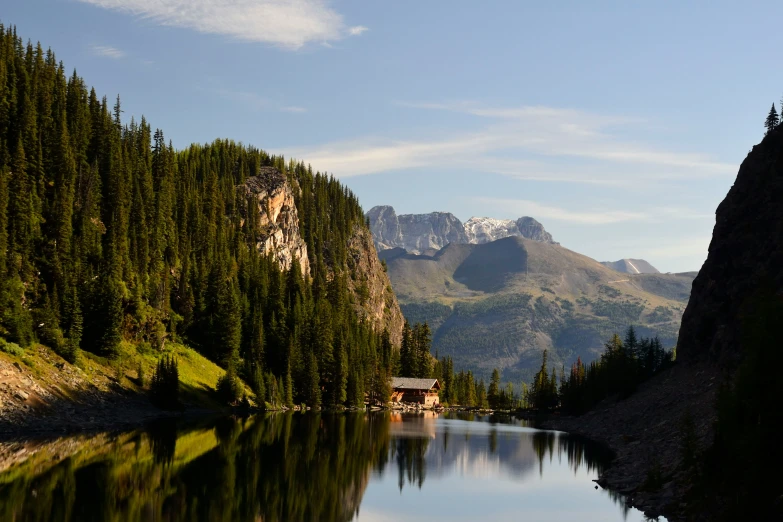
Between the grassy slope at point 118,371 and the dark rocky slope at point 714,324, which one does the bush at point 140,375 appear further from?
the dark rocky slope at point 714,324

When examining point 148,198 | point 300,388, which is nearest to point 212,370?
point 300,388

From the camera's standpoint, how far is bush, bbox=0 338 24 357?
90.8 meters

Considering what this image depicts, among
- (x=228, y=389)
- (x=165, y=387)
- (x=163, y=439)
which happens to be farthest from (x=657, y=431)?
(x=228, y=389)

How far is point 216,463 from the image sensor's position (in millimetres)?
67125

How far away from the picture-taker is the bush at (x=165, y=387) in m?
112

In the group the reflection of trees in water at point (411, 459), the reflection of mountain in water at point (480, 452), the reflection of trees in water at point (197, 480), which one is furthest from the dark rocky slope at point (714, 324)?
the reflection of trees in water at point (197, 480)

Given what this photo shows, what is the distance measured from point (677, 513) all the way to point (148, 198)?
129m

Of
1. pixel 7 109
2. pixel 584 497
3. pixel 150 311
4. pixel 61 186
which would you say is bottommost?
pixel 584 497

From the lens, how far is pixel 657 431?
87125 mm

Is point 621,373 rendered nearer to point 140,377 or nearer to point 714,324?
point 714,324

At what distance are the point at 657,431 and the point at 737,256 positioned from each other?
37272 mm

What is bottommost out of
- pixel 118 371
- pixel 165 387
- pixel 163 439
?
pixel 163 439

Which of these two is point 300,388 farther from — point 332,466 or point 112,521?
point 112,521

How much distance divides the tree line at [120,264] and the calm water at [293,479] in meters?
29.8
